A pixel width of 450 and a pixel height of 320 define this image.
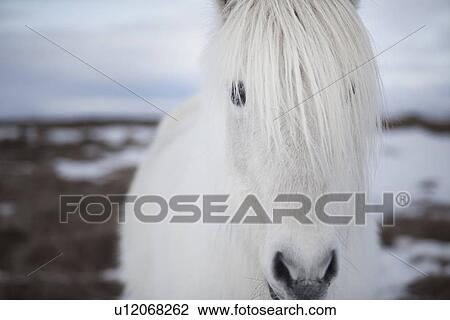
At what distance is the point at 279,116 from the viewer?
88 centimetres

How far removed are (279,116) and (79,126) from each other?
1.01 m

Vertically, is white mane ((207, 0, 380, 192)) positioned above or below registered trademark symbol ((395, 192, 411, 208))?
above

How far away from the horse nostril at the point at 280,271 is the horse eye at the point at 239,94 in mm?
325

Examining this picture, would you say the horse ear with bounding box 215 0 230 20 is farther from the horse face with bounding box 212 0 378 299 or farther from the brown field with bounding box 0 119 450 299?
the brown field with bounding box 0 119 450 299

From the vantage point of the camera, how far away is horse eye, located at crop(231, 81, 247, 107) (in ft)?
3.08

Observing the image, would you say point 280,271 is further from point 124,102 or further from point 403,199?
point 124,102

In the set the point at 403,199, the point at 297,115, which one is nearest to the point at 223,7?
the point at 297,115

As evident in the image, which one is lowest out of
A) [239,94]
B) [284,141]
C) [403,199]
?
[403,199]

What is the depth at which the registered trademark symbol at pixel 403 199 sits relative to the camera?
4.34 ft

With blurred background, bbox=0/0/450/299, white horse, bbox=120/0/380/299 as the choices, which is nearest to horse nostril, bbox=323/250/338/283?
white horse, bbox=120/0/380/299

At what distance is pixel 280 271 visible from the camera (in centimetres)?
84

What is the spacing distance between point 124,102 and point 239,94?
691 mm

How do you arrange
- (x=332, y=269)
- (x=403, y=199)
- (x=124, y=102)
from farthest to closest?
(x=124, y=102) → (x=403, y=199) → (x=332, y=269)

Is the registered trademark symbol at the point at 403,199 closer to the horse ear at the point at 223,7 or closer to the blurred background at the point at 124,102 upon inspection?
the blurred background at the point at 124,102
